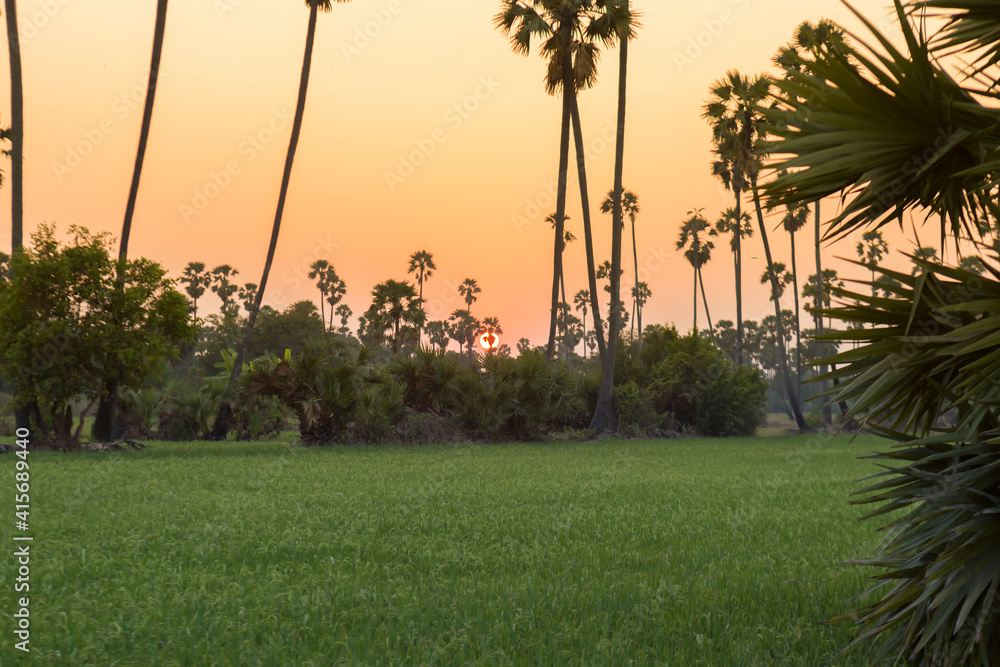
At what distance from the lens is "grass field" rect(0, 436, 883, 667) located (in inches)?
183

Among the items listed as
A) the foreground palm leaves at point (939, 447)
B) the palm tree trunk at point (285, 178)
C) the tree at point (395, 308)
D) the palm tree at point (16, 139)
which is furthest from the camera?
the tree at point (395, 308)

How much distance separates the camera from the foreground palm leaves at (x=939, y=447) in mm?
3365

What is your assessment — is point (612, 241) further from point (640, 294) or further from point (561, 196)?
point (640, 294)

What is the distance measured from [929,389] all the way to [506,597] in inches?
138

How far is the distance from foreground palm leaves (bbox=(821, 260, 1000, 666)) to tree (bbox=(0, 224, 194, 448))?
20590mm

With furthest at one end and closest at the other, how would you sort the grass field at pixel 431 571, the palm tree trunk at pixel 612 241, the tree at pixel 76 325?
the palm tree trunk at pixel 612 241 → the tree at pixel 76 325 → the grass field at pixel 431 571

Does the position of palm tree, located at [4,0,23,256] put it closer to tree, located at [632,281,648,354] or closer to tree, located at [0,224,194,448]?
tree, located at [0,224,194,448]

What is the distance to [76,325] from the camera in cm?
2012

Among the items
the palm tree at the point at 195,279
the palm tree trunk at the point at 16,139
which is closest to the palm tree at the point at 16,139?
the palm tree trunk at the point at 16,139

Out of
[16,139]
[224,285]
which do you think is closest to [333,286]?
[224,285]

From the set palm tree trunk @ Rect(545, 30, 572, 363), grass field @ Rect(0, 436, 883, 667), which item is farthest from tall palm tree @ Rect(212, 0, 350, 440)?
grass field @ Rect(0, 436, 883, 667)

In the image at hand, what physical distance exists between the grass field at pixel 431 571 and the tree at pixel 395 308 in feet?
117

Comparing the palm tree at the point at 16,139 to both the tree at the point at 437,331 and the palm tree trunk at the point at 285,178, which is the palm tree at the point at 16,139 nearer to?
the palm tree trunk at the point at 285,178

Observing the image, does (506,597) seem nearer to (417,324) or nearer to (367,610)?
(367,610)
